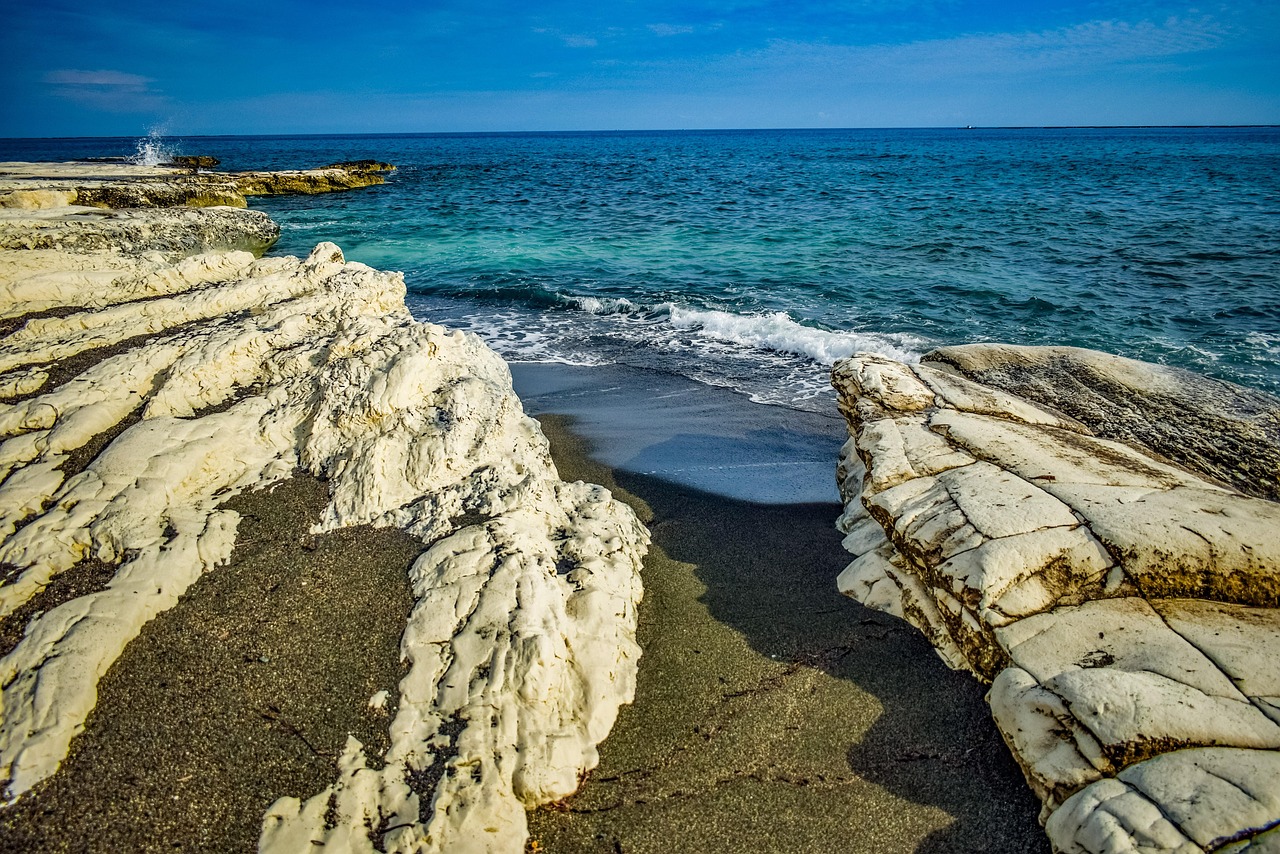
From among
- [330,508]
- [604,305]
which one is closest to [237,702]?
[330,508]

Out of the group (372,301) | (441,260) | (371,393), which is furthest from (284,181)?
(371,393)

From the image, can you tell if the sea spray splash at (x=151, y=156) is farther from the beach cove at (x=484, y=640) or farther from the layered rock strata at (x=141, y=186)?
the beach cove at (x=484, y=640)

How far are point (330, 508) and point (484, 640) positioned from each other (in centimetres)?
170

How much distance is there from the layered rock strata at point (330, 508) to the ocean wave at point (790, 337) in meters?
5.59

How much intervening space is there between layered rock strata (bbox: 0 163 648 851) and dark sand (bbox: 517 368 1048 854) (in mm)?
234

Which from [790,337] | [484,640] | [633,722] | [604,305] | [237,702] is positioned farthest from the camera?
[604,305]

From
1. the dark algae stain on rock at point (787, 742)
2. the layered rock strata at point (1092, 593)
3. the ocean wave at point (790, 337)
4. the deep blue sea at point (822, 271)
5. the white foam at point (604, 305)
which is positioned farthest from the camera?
the white foam at point (604, 305)

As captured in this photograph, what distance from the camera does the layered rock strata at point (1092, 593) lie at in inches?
103

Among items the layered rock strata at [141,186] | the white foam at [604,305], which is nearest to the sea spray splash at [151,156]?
the layered rock strata at [141,186]

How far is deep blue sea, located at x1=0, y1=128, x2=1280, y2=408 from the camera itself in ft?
34.2

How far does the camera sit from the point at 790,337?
10.5 m

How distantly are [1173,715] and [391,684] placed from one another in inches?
141

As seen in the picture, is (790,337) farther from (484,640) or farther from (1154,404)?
(484,640)

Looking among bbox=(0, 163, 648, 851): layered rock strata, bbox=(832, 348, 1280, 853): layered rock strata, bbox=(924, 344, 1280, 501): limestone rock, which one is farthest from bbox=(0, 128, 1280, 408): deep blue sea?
bbox=(0, 163, 648, 851): layered rock strata
